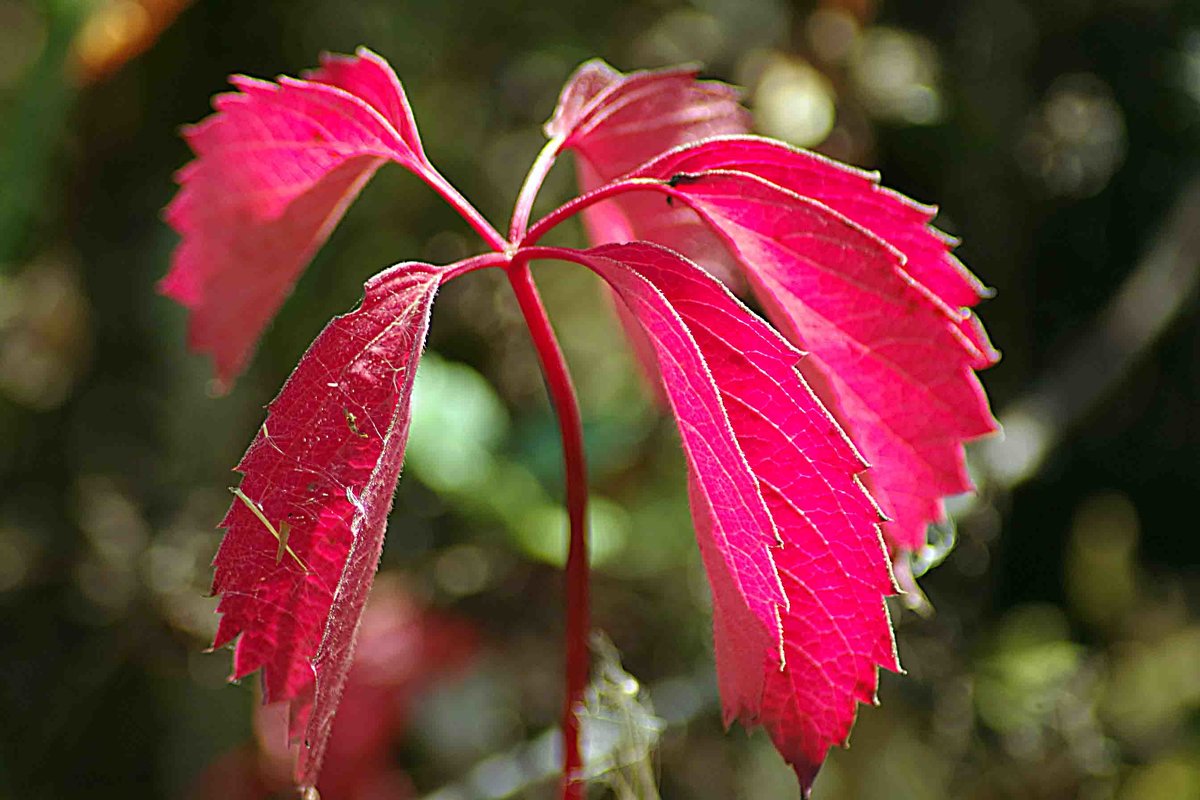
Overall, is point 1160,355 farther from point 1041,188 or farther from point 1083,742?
point 1083,742

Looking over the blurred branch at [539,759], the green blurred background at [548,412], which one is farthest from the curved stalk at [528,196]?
the green blurred background at [548,412]

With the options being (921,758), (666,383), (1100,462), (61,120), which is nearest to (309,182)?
(666,383)

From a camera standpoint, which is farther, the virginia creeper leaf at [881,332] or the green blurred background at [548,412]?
the green blurred background at [548,412]

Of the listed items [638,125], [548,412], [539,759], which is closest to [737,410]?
[638,125]

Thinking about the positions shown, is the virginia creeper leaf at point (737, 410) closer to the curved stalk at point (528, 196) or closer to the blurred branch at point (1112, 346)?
the curved stalk at point (528, 196)

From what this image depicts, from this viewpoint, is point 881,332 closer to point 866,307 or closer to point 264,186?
point 866,307

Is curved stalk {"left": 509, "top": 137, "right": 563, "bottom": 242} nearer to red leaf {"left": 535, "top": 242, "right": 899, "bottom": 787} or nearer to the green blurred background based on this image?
red leaf {"left": 535, "top": 242, "right": 899, "bottom": 787}

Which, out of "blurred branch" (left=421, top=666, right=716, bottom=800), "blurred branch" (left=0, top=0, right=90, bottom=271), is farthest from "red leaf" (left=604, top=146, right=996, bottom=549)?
"blurred branch" (left=0, top=0, right=90, bottom=271)
